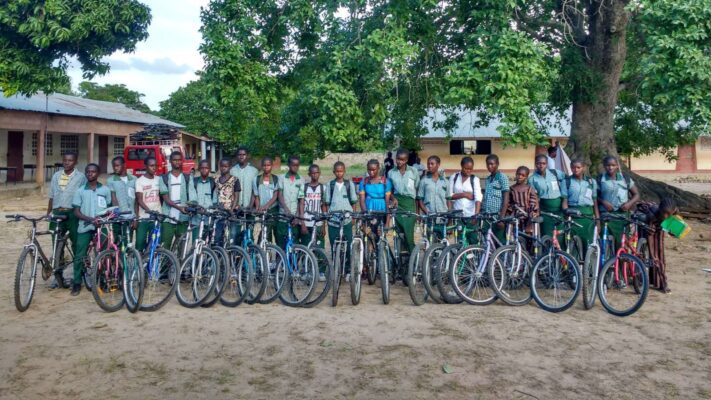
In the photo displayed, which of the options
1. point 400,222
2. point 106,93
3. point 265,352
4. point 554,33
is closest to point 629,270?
point 400,222

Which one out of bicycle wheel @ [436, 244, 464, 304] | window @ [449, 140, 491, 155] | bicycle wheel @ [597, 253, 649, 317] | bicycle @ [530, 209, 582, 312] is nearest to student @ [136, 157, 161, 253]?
bicycle wheel @ [436, 244, 464, 304]

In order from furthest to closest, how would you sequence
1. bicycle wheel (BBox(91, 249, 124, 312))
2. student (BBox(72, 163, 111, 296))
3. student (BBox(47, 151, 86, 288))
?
student (BBox(47, 151, 86, 288)) → student (BBox(72, 163, 111, 296)) → bicycle wheel (BBox(91, 249, 124, 312))

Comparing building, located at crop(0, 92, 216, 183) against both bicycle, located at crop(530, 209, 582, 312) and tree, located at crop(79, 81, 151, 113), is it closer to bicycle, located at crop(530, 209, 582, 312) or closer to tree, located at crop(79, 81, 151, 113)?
bicycle, located at crop(530, 209, 582, 312)

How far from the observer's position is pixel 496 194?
7348 mm

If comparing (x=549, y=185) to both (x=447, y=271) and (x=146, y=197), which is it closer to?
(x=447, y=271)

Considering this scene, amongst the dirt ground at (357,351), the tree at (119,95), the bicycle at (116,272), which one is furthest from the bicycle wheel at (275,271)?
the tree at (119,95)

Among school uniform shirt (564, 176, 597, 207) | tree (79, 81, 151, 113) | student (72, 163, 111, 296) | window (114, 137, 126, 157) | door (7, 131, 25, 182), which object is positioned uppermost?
tree (79, 81, 151, 113)

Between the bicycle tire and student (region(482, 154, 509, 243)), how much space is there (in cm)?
78

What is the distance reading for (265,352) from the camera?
4879mm

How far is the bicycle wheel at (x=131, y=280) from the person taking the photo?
19.7 feet

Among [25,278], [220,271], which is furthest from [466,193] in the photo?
[25,278]

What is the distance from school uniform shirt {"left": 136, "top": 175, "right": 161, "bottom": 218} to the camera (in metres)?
7.18

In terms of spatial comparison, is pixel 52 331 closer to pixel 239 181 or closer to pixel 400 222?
pixel 239 181

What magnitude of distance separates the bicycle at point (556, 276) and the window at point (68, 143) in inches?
973
